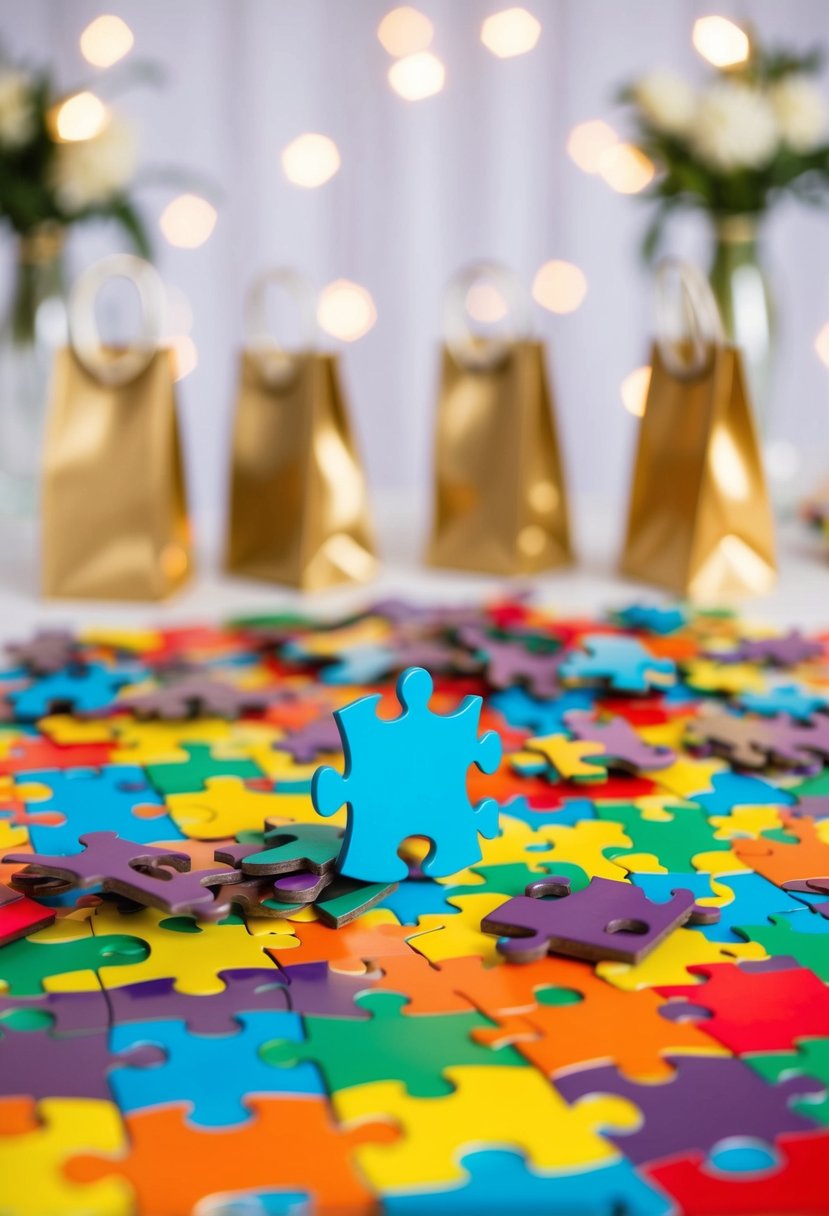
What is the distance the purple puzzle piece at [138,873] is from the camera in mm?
617

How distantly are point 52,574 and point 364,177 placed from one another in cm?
136

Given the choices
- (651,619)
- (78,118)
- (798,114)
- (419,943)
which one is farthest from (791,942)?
(78,118)

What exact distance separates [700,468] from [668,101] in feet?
1.40

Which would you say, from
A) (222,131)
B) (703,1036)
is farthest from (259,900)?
(222,131)

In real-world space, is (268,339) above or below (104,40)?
below

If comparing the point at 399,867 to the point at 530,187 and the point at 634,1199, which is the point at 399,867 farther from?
the point at 530,187

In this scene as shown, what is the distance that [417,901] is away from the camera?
66 centimetres

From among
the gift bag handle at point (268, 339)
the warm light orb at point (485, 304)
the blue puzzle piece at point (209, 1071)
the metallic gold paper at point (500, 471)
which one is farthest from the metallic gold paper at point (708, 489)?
the warm light orb at point (485, 304)

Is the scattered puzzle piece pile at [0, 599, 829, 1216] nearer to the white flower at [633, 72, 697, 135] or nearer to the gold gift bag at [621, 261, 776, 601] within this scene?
the gold gift bag at [621, 261, 776, 601]

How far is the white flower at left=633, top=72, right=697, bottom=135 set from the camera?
1.37 metres

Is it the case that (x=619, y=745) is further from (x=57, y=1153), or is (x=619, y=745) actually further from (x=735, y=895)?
(x=57, y=1153)

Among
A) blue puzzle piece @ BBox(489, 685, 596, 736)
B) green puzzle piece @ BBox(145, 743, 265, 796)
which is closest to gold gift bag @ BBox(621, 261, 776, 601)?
blue puzzle piece @ BBox(489, 685, 596, 736)

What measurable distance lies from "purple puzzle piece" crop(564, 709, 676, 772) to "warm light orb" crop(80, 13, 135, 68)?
1727 millimetres

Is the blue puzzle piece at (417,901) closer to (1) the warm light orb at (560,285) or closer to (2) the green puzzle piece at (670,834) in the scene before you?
(2) the green puzzle piece at (670,834)
